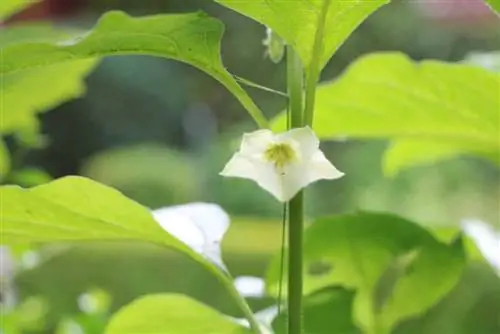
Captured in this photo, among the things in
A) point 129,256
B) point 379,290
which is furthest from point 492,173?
A: point 379,290

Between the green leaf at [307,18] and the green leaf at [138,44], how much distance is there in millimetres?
16

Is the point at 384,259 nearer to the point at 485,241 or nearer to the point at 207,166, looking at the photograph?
Answer: the point at 485,241

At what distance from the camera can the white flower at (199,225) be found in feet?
1.18

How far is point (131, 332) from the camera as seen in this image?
14.5 inches

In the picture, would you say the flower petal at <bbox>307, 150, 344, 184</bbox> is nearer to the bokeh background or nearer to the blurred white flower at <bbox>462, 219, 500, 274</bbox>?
the blurred white flower at <bbox>462, 219, 500, 274</bbox>

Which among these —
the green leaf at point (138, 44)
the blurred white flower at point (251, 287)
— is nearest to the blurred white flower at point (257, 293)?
the blurred white flower at point (251, 287)

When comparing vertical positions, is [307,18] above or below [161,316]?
above

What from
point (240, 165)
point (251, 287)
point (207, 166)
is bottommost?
point (207, 166)

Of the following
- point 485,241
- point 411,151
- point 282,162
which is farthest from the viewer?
point 411,151

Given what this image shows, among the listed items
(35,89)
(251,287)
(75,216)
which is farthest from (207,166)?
(75,216)

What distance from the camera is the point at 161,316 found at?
368mm

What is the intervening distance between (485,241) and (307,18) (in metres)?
0.15

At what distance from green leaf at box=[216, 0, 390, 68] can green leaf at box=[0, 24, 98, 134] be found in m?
0.26

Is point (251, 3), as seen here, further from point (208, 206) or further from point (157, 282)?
point (157, 282)
